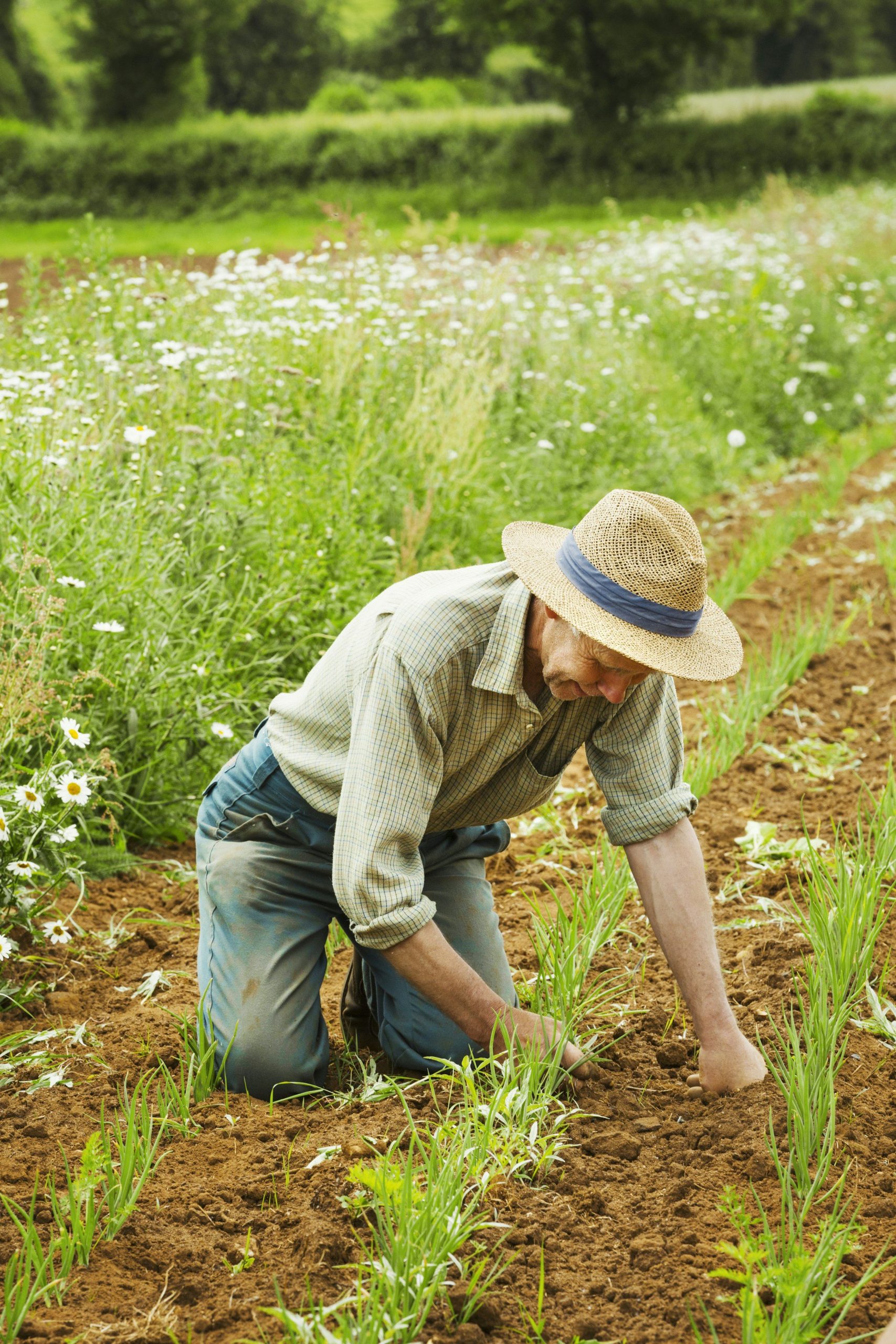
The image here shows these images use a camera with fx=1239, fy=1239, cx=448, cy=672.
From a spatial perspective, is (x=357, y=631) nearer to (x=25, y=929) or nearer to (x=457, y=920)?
(x=457, y=920)

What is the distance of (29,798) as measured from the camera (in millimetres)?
2877

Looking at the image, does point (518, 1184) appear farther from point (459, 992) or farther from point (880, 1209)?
point (880, 1209)

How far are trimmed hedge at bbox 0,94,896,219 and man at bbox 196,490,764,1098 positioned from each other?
1048 inches

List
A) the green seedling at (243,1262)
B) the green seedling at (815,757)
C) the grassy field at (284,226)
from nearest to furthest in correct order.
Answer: the green seedling at (243,1262) < the green seedling at (815,757) < the grassy field at (284,226)

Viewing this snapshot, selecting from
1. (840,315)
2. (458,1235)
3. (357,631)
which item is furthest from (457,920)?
(840,315)

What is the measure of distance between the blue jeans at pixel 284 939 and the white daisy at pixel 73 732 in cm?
38

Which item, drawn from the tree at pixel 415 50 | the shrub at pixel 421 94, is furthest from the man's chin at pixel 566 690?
the tree at pixel 415 50

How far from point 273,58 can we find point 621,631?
A: 49.9 meters

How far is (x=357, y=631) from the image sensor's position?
8.23 ft

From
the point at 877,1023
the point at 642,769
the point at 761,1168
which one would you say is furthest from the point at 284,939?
the point at 877,1023

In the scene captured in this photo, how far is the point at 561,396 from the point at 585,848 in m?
3.89

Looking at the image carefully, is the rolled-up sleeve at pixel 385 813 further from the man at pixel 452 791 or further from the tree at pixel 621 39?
the tree at pixel 621 39

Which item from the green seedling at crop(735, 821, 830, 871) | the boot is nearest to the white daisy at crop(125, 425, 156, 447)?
the boot

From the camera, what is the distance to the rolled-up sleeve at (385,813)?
221 centimetres
